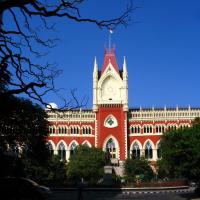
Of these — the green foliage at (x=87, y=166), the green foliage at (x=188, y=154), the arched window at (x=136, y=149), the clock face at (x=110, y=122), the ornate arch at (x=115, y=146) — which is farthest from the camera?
the arched window at (x=136, y=149)

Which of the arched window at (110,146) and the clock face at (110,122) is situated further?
the clock face at (110,122)

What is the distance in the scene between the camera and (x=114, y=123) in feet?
294

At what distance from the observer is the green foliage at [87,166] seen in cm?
7519

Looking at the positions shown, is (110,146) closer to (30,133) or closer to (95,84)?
(95,84)

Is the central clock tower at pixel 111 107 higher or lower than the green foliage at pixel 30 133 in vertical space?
higher

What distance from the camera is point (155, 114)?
306 ft

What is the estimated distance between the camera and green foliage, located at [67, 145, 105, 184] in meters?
75.2

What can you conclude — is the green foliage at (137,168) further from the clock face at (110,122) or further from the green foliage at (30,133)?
the green foliage at (30,133)

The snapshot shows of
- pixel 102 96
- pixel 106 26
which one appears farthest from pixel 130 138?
pixel 106 26

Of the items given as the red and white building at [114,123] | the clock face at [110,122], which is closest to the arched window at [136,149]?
the red and white building at [114,123]

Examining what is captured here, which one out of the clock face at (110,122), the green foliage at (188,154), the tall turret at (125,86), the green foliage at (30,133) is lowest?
the green foliage at (188,154)

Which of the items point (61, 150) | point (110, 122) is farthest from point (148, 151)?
point (61, 150)

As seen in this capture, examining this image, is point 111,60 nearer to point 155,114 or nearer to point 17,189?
point 155,114

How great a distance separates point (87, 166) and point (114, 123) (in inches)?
626
